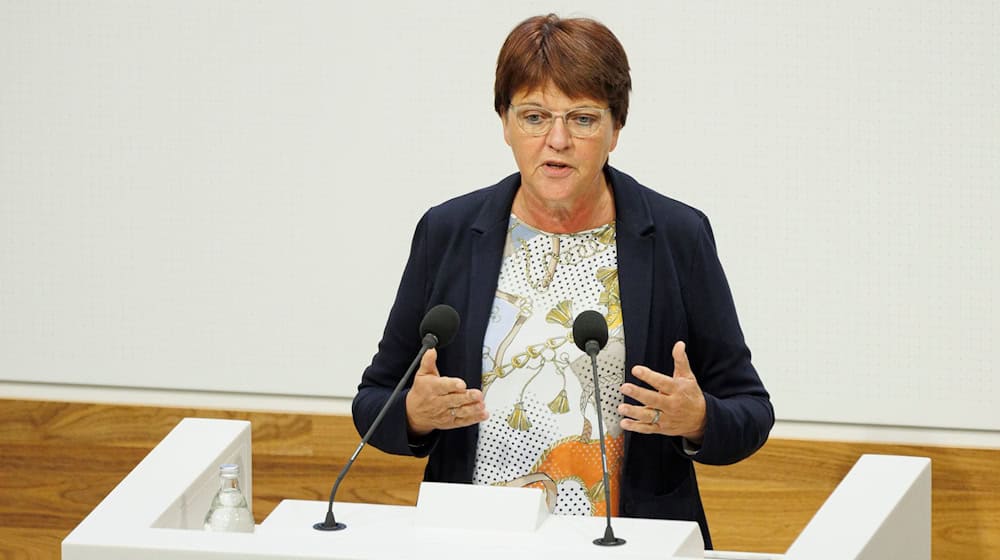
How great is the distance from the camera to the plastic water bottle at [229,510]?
5.57ft

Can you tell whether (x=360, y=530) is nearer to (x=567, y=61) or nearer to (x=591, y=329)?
(x=591, y=329)

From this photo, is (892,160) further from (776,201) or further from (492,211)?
(492,211)

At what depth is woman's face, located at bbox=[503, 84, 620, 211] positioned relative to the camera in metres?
2.03

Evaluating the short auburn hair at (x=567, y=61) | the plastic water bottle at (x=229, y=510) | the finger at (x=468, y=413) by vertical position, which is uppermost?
the short auburn hair at (x=567, y=61)

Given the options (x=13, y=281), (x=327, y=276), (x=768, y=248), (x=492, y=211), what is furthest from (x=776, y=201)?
(x=13, y=281)

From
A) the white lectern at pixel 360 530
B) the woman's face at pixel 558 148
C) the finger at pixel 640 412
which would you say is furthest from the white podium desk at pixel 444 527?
the woman's face at pixel 558 148

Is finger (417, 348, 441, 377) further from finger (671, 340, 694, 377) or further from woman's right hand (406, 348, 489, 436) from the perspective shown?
finger (671, 340, 694, 377)

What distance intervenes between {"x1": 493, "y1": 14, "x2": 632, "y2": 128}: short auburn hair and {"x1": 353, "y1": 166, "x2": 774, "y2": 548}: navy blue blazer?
0.56 ft

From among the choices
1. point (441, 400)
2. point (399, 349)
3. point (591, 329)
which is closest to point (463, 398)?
point (441, 400)

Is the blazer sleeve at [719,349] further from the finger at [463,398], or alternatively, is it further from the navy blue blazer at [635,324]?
the finger at [463,398]

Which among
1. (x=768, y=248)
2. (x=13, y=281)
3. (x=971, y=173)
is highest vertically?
(x=971, y=173)

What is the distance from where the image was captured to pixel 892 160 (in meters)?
3.21

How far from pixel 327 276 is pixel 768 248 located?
98 cm

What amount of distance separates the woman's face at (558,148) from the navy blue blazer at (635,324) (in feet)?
0.32
